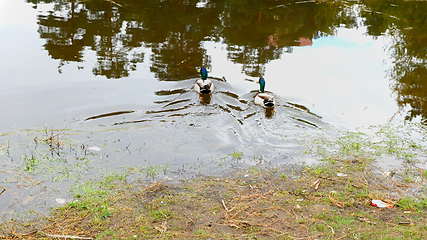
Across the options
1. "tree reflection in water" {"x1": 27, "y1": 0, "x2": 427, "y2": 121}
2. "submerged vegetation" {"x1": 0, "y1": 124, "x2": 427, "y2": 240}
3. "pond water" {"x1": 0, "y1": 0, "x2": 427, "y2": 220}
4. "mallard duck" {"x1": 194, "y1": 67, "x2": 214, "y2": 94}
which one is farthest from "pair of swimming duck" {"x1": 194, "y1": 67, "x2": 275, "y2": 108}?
"submerged vegetation" {"x1": 0, "y1": 124, "x2": 427, "y2": 240}

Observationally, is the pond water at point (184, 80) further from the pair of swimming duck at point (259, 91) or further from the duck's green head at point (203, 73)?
the duck's green head at point (203, 73)

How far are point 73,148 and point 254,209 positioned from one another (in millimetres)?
3754

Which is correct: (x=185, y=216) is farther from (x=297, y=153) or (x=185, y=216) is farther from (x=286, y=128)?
(x=286, y=128)

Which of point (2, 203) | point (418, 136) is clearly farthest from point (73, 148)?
point (418, 136)

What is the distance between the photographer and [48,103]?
1130 cm

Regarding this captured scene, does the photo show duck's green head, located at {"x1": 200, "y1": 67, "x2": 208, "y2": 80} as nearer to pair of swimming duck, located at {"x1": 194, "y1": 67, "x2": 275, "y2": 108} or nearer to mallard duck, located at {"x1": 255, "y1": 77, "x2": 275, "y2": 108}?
pair of swimming duck, located at {"x1": 194, "y1": 67, "x2": 275, "y2": 108}

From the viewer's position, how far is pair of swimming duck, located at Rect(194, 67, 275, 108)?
37.7ft

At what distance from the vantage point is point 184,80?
12.9 meters

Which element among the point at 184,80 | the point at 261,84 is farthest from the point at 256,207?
the point at 184,80

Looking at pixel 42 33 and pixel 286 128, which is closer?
pixel 286 128

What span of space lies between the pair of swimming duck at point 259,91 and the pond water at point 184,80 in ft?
0.72

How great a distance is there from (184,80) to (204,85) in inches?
40.7

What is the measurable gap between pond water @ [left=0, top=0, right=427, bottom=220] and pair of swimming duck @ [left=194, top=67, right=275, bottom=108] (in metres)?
0.22

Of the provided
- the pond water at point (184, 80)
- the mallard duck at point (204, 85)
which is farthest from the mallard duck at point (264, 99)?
the mallard duck at point (204, 85)
